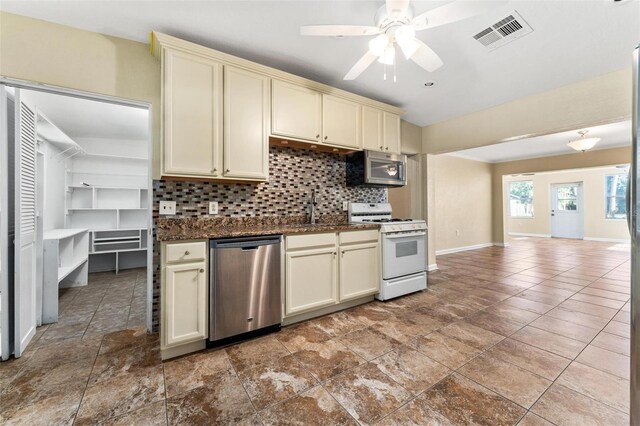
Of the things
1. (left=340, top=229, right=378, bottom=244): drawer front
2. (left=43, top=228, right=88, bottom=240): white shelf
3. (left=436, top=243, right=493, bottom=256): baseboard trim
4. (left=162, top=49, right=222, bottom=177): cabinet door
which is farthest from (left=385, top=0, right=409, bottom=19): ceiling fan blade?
(left=436, top=243, right=493, bottom=256): baseboard trim

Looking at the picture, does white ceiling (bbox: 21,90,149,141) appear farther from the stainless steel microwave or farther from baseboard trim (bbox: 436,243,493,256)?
baseboard trim (bbox: 436,243,493,256)

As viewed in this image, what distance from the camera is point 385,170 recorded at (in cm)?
345

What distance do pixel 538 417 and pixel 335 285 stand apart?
167 cm

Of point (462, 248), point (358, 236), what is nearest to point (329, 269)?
point (358, 236)

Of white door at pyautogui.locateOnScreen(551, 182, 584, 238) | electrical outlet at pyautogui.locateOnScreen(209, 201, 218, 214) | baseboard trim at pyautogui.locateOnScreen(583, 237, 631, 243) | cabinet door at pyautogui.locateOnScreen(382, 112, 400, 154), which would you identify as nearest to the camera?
electrical outlet at pyautogui.locateOnScreen(209, 201, 218, 214)

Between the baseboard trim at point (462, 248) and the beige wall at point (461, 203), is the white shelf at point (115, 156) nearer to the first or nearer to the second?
the beige wall at point (461, 203)

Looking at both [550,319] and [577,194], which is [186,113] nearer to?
[550,319]

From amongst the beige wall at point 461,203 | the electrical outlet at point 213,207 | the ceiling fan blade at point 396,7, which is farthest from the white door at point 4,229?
the beige wall at point 461,203

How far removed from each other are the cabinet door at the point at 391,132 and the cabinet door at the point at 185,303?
2.68 m

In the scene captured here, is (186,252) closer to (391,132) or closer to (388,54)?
(388,54)

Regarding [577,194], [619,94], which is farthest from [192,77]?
[577,194]

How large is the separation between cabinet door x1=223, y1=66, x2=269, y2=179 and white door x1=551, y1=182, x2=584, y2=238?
10.8m

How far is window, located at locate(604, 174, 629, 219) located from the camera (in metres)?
7.99

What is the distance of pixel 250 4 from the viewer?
6.24ft
